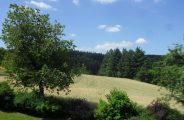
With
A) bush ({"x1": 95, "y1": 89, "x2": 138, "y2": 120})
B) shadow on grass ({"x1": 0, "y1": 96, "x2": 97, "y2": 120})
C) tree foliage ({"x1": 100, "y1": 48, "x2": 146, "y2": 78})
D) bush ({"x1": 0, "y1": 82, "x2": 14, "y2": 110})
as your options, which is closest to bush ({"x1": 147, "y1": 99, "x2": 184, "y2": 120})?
bush ({"x1": 95, "y1": 89, "x2": 138, "y2": 120})

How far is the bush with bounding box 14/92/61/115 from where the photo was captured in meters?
30.8

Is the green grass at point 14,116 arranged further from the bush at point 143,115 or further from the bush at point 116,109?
the bush at point 143,115

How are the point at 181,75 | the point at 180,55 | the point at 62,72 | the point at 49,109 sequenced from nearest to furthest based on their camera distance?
the point at 181,75, the point at 180,55, the point at 49,109, the point at 62,72

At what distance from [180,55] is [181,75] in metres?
3.68

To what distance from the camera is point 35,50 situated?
32.4 m

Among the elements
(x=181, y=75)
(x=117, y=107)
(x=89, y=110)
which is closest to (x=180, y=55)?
(x=181, y=75)

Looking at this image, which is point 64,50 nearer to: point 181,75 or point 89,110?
point 89,110

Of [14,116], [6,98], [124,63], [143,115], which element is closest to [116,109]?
[143,115]

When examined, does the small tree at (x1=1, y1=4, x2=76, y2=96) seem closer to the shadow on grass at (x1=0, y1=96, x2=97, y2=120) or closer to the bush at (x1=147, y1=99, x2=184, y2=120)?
the shadow on grass at (x1=0, y1=96, x2=97, y2=120)

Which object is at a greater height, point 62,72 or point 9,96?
point 62,72

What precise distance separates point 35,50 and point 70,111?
567cm

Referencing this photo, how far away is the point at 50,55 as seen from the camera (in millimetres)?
32719

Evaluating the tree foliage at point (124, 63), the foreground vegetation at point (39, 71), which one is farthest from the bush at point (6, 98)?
the tree foliage at point (124, 63)

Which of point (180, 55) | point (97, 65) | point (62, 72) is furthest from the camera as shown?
point (97, 65)
